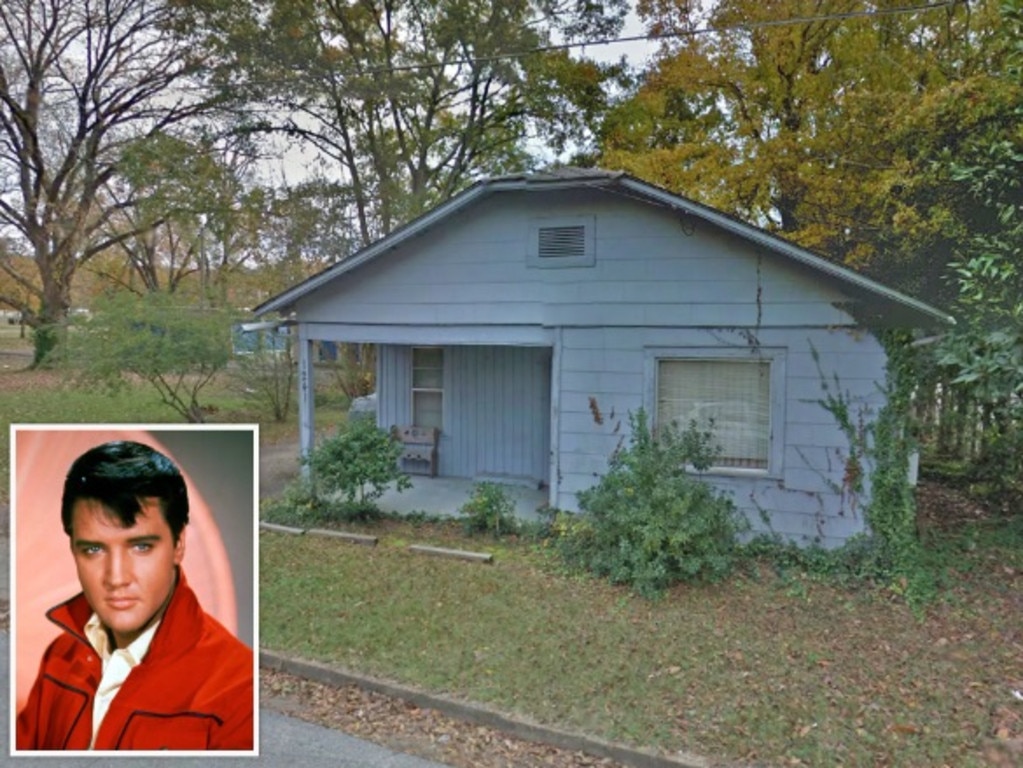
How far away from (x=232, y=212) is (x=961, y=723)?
19114mm

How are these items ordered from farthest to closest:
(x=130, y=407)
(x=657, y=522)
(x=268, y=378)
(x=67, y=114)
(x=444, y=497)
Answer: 1. (x=67, y=114)
2. (x=130, y=407)
3. (x=268, y=378)
4. (x=444, y=497)
5. (x=657, y=522)

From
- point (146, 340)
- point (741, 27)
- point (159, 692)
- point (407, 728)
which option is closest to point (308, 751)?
point (407, 728)

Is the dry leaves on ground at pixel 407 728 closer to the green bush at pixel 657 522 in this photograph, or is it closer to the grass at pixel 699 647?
the grass at pixel 699 647

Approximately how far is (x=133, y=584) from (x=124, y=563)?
5cm

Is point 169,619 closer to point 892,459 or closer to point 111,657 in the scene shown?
point 111,657

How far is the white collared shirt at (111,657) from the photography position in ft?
5.05

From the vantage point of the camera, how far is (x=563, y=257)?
683 centimetres

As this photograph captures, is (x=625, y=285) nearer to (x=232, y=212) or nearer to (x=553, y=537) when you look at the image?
(x=553, y=537)

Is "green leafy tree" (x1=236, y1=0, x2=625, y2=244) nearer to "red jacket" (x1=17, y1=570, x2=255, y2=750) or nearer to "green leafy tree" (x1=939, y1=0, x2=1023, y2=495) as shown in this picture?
"green leafy tree" (x1=939, y1=0, x2=1023, y2=495)

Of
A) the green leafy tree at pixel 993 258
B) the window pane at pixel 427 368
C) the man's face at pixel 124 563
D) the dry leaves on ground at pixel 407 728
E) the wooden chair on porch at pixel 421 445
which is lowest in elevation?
the dry leaves on ground at pixel 407 728

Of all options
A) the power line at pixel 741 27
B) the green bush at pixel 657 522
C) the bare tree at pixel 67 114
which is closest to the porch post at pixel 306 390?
the green bush at pixel 657 522

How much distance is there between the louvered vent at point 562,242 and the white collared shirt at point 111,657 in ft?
19.0

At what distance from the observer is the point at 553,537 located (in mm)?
6652

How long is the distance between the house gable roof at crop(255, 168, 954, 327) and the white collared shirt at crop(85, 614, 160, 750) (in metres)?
5.65
